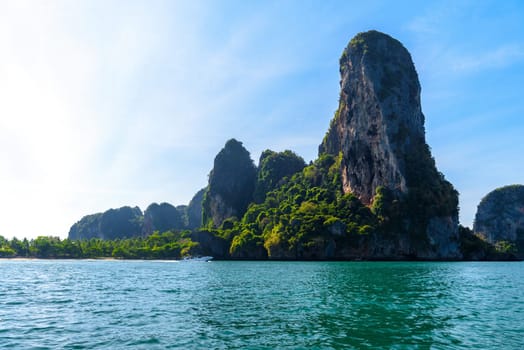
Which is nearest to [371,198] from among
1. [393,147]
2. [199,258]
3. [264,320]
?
[393,147]

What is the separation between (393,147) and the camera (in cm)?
12888

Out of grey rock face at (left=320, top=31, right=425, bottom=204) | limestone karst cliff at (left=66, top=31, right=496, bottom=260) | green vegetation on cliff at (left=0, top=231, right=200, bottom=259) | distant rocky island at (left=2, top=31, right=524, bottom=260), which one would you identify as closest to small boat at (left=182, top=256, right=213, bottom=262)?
distant rocky island at (left=2, top=31, right=524, bottom=260)

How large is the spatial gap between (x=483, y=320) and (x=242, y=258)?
374 feet

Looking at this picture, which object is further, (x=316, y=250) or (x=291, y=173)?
(x=291, y=173)

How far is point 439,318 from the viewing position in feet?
66.3

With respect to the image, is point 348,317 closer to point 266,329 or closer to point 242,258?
point 266,329

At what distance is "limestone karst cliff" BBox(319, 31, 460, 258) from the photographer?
120 metres

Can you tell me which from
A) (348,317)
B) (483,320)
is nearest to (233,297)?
(348,317)

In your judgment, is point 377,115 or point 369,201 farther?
point 377,115

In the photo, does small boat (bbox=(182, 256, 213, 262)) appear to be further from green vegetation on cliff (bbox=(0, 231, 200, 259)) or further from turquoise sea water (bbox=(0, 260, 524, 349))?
turquoise sea water (bbox=(0, 260, 524, 349))

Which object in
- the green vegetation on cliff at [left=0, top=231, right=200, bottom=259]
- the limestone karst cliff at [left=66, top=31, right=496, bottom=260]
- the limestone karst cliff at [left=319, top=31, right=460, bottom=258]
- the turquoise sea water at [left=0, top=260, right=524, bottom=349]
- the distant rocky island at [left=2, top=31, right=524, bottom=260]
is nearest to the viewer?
the turquoise sea water at [left=0, top=260, right=524, bottom=349]

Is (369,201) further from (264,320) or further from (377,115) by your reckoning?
(264,320)

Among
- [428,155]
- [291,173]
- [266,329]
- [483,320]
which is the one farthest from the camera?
[291,173]

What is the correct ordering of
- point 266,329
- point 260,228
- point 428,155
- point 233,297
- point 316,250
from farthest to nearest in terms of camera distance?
point 260,228
point 428,155
point 316,250
point 233,297
point 266,329
